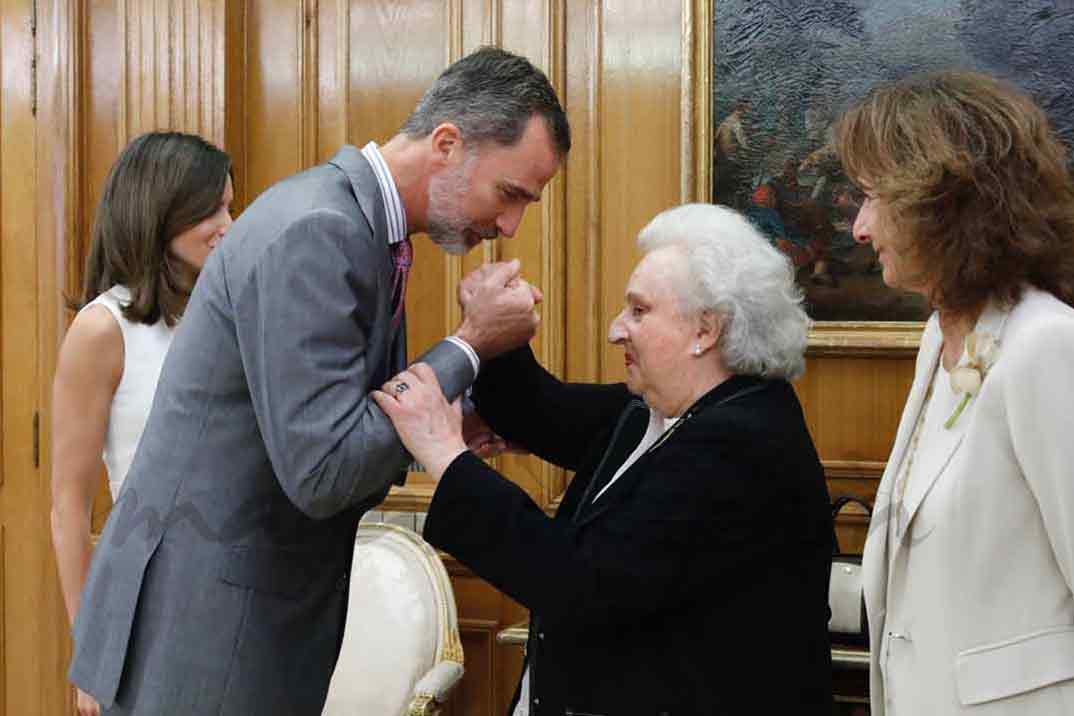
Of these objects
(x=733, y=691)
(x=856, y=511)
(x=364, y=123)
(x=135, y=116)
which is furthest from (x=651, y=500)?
(x=135, y=116)

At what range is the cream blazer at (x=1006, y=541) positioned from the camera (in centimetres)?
171

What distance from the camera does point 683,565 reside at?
2.01 m

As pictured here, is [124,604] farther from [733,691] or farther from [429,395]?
[733,691]

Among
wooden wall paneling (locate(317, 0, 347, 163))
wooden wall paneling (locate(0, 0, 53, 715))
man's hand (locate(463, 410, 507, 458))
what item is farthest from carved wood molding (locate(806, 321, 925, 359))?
wooden wall paneling (locate(0, 0, 53, 715))

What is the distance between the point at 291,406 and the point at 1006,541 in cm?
96

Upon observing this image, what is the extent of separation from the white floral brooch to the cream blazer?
0.02m

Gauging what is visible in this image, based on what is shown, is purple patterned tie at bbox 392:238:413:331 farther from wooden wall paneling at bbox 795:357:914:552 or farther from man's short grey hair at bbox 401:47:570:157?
wooden wall paneling at bbox 795:357:914:552

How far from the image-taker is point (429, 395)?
1842mm

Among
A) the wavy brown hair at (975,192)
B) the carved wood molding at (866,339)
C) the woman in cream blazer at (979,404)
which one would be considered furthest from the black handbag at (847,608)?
the wavy brown hair at (975,192)

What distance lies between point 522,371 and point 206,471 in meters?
0.82

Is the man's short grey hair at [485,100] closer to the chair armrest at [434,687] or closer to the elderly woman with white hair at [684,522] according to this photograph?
the elderly woman with white hair at [684,522]

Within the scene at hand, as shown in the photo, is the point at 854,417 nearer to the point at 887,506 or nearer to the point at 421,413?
the point at 887,506

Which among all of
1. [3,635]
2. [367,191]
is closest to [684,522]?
[367,191]

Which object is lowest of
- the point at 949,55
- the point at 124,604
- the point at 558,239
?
the point at 124,604
